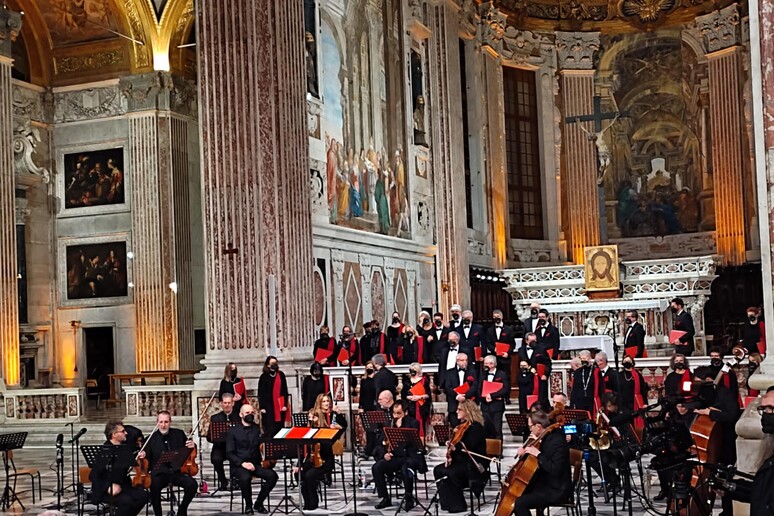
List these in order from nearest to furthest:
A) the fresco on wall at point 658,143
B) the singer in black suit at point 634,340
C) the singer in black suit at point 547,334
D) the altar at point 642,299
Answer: the singer in black suit at point 547,334 < the singer in black suit at point 634,340 < the altar at point 642,299 < the fresco on wall at point 658,143

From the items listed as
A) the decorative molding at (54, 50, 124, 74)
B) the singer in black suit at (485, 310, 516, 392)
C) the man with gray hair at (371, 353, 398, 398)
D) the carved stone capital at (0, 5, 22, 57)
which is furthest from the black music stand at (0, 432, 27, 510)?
the decorative molding at (54, 50, 124, 74)

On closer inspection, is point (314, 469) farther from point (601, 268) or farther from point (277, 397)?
point (601, 268)

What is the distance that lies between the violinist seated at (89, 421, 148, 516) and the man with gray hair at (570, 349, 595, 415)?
6130 mm

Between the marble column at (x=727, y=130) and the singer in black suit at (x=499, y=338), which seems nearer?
the singer in black suit at (x=499, y=338)

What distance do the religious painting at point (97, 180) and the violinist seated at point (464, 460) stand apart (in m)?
17.8

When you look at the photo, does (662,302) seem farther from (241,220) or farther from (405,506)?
(405,506)

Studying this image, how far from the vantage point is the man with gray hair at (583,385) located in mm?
14094

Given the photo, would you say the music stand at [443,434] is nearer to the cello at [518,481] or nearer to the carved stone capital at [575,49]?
the cello at [518,481]

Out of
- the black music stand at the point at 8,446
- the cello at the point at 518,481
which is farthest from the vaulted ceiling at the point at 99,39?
the cello at the point at 518,481

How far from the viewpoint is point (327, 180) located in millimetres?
21172

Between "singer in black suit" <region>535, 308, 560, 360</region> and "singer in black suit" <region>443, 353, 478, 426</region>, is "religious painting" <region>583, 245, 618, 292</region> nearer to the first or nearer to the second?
"singer in black suit" <region>535, 308, 560, 360</region>

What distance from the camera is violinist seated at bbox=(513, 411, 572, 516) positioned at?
29.5 feet

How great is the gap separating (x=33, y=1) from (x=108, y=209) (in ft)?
17.1

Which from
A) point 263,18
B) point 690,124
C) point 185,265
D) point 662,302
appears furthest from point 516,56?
point 263,18
